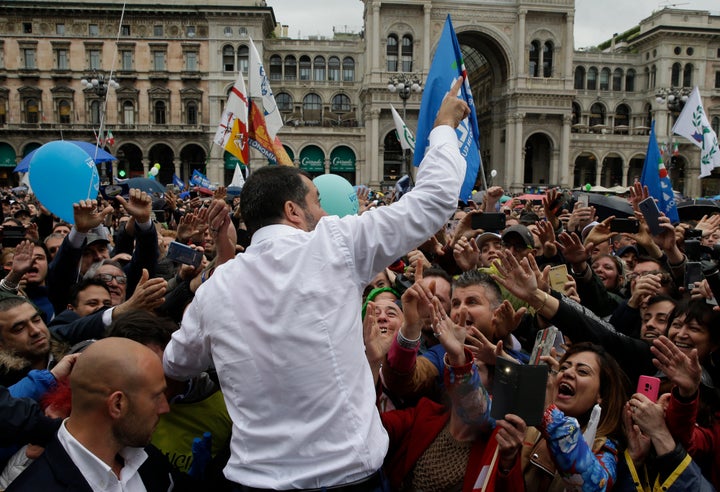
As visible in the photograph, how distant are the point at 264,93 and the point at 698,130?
10689mm

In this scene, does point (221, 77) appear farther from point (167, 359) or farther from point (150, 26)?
point (167, 359)

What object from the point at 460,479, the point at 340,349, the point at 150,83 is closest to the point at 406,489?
the point at 460,479

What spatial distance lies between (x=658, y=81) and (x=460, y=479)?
192ft

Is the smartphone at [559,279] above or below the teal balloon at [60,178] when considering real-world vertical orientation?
below

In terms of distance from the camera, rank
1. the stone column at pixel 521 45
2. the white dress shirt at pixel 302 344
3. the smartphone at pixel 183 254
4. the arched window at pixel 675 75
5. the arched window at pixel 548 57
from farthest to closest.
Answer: the arched window at pixel 675 75 < the arched window at pixel 548 57 < the stone column at pixel 521 45 < the smartphone at pixel 183 254 < the white dress shirt at pixel 302 344

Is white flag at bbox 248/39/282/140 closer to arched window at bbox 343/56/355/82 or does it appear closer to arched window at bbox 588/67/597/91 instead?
arched window at bbox 343/56/355/82

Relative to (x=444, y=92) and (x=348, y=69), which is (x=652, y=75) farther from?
(x=444, y=92)

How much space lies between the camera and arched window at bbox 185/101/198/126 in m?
45.8

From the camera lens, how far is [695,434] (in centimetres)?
269

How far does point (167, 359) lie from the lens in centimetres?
224

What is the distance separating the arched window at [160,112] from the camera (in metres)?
45.9

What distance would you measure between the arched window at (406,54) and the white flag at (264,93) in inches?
1391

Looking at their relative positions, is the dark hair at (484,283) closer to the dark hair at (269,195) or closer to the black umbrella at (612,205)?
the dark hair at (269,195)

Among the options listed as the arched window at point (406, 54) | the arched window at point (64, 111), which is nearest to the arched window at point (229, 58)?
the arched window at point (64, 111)
